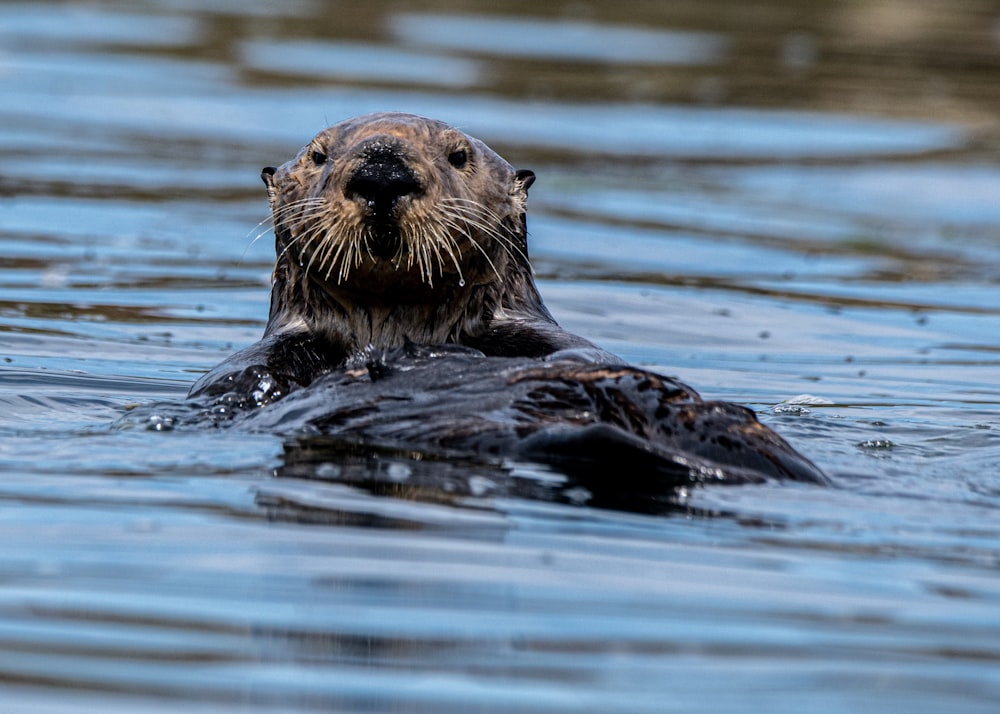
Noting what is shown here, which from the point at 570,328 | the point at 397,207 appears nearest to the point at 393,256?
the point at 397,207

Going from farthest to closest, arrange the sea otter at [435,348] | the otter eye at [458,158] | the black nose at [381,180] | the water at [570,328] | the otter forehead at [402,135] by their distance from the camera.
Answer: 1. the otter eye at [458,158]
2. the otter forehead at [402,135]
3. the black nose at [381,180]
4. the sea otter at [435,348]
5. the water at [570,328]

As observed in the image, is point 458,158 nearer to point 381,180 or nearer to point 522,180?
point 522,180

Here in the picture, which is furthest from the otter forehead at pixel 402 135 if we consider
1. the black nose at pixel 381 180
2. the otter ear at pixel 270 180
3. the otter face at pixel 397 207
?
the otter ear at pixel 270 180

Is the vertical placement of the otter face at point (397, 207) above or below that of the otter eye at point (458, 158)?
below

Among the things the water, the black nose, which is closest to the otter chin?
the black nose

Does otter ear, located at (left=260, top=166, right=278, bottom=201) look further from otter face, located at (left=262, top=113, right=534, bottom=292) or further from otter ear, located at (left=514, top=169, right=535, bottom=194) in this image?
otter ear, located at (left=514, top=169, right=535, bottom=194)

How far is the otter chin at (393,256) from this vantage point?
502 centimetres

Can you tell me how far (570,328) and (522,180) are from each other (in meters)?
2.44

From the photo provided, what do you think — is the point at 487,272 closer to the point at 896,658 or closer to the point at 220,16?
the point at 896,658

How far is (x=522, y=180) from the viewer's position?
5.95 metres

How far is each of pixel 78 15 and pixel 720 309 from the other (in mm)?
13832

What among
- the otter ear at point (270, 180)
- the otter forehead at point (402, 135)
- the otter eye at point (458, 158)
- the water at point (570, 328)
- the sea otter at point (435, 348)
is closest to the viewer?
Answer: the water at point (570, 328)

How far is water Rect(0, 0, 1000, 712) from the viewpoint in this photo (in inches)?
123

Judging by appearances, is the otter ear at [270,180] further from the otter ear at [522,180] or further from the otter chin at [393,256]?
the otter ear at [522,180]
